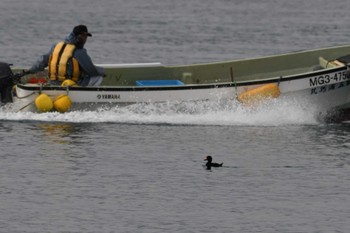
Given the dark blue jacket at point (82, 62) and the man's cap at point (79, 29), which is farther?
the dark blue jacket at point (82, 62)

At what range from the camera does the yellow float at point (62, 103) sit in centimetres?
2922

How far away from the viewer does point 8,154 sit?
26.8 metres

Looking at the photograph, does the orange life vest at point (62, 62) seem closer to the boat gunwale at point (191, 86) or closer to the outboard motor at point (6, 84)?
the boat gunwale at point (191, 86)

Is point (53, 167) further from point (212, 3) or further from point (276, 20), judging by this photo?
point (212, 3)

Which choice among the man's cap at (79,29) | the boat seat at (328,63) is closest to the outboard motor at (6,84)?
the man's cap at (79,29)

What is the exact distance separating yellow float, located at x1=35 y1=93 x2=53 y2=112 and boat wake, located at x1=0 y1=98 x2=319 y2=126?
0.84 feet

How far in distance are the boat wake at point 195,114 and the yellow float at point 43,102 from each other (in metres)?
0.26

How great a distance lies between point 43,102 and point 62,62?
3.01 feet

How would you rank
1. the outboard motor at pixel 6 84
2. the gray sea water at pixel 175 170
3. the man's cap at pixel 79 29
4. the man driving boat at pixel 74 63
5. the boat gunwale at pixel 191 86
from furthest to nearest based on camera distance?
the outboard motor at pixel 6 84, the man driving boat at pixel 74 63, the man's cap at pixel 79 29, the boat gunwale at pixel 191 86, the gray sea water at pixel 175 170

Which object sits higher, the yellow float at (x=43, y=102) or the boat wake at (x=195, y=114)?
the yellow float at (x=43, y=102)

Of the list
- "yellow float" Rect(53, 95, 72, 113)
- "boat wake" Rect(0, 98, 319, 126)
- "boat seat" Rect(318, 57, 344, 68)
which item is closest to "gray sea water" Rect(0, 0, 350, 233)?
"boat wake" Rect(0, 98, 319, 126)

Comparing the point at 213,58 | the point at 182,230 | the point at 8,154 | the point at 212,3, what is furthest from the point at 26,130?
the point at 212,3

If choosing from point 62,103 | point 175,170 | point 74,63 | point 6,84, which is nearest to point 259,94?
point 74,63

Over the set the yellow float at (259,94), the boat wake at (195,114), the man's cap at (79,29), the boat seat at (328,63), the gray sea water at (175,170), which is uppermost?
the man's cap at (79,29)
